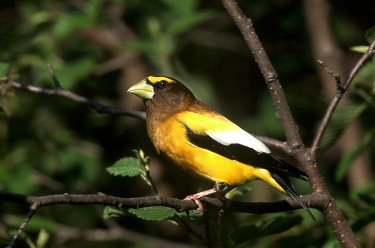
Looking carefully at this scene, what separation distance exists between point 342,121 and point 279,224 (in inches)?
42.2

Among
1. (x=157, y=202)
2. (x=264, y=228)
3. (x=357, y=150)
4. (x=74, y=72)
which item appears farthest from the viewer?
(x=74, y=72)

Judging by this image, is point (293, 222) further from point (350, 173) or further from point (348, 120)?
point (350, 173)

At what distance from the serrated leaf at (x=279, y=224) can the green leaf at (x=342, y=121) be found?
2.68 ft


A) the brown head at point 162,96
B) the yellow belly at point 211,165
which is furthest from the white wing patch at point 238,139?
the brown head at point 162,96

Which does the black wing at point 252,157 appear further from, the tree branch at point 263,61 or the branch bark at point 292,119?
the tree branch at point 263,61

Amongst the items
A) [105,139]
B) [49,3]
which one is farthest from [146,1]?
[105,139]

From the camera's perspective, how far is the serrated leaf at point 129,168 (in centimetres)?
321

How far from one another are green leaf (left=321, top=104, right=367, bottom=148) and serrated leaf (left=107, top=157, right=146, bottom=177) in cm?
141

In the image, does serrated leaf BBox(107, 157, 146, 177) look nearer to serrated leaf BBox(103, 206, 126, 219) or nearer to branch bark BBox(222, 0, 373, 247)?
serrated leaf BBox(103, 206, 126, 219)

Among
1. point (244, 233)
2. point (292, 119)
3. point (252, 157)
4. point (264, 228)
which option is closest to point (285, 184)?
point (252, 157)

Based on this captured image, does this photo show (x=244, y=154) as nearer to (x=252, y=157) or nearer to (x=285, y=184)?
(x=252, y=157)

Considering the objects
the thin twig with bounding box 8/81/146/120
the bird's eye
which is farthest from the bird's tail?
the bird's eye

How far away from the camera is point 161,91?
14.5 ft

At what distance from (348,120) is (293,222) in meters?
1.00
